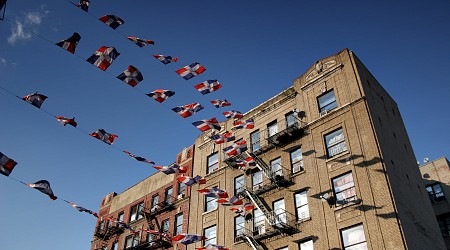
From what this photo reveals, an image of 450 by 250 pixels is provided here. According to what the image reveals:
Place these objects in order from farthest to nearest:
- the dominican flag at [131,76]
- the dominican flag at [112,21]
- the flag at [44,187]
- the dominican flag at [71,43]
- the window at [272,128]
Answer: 1. the window at [272,128]
2. the flag at [44,187]
3. the dominican flag at [131,76]
4. the dominican flag at [112,21]
5. the dominican flag at [71,43]

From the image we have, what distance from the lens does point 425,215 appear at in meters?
24.4

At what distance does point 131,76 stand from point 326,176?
13047 millimetres

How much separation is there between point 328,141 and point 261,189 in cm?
565

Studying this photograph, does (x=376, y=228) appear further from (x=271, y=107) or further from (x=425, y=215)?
(x=271, y=107)

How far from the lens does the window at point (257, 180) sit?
1105 inches

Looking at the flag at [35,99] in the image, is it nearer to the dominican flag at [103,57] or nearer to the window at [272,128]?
the dominican flag at [103,57]

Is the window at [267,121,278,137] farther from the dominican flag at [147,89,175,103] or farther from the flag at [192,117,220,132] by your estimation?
the dominican flag at [147,89,175,103]

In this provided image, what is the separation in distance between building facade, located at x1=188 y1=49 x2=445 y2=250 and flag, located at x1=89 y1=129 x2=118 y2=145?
29.3ft

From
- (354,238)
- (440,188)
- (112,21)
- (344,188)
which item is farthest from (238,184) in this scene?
(440,188)

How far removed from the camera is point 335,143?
81.3ft

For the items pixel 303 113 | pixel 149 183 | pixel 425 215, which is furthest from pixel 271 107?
pixel 149 183

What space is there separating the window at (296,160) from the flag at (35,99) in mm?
15895

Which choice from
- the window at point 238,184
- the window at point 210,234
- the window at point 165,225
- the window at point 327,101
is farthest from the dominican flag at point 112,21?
the window at point 165,225

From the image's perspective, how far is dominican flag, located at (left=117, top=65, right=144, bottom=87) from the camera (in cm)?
1841
